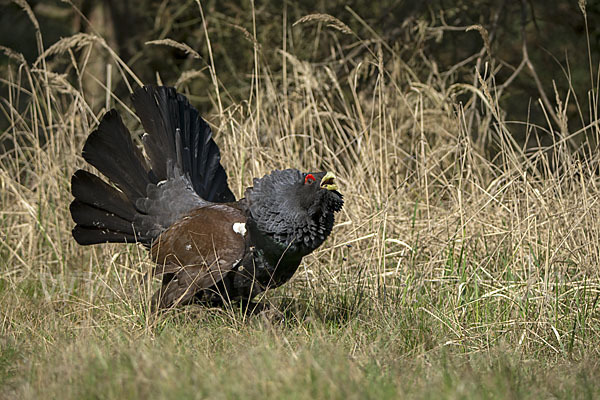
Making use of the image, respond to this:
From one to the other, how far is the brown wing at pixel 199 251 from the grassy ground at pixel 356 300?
0.15 m

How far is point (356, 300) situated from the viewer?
419 centimetres

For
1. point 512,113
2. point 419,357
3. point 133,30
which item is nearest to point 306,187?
point 419,357

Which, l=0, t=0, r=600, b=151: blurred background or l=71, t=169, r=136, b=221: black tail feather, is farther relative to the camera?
l=0, t=0, r=600, b=151: blurred background

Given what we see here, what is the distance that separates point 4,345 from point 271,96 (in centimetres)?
330

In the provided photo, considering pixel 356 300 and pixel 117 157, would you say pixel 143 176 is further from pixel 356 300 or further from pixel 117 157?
pixel 356 300

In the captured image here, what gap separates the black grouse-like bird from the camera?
3.87 metres

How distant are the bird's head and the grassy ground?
44 cm

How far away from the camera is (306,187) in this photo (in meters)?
3.86

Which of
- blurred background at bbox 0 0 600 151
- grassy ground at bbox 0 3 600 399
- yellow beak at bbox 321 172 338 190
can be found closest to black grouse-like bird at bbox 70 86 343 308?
yellow beak at bbox 321 172 338 190

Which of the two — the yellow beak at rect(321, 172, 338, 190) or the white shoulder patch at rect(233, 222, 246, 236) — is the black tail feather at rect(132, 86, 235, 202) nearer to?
the white shoulder patch at rect(233, 222, 246, 236)

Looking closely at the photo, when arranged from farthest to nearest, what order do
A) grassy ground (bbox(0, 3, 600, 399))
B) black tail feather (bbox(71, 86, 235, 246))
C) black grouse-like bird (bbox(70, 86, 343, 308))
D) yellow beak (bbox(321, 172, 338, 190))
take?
black tail feather (bbox(71, 86, 235, 246))
black grouse-like bird (bbox(70, 86, 343, 308))
yellow beak (bbox(321, 172, 338, 190))
grassy ground (bbox(0, 3, 600, 399))

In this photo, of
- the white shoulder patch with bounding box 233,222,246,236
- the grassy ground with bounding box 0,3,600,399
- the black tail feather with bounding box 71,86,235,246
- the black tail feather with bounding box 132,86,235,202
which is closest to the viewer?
the grassy ground with bounding box 0,3,600,399

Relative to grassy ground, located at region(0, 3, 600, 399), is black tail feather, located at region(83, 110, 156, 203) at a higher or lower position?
higher

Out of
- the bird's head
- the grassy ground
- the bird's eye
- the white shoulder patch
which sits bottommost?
the grassy ground
